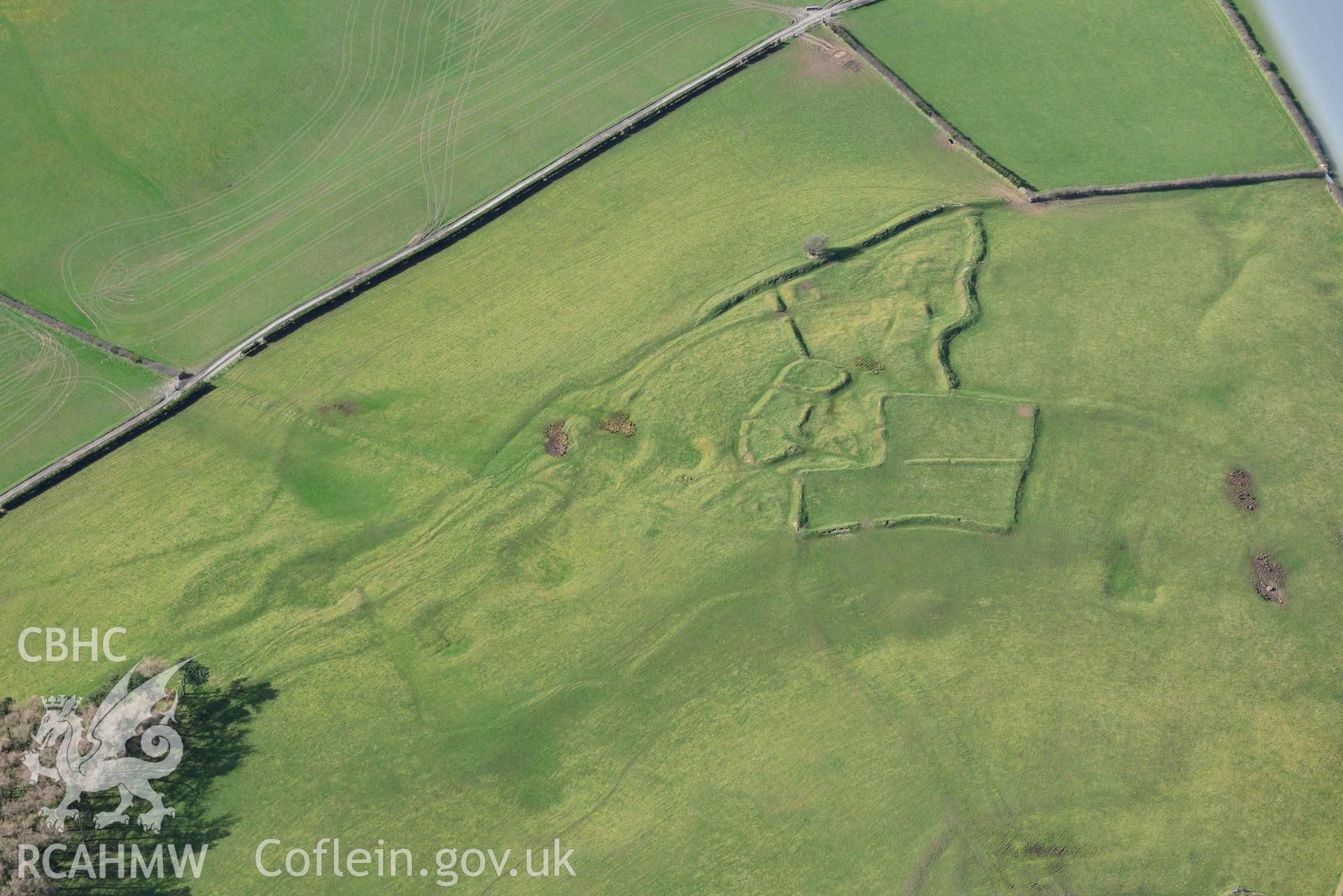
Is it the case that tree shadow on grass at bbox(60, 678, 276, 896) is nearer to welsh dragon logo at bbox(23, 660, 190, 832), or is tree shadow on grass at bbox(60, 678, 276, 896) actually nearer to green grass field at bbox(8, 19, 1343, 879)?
welsh dragon logo at bbox(23, 660, 190, 832)

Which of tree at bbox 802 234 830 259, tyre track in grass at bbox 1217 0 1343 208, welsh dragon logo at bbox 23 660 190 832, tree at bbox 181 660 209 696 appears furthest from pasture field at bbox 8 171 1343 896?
tyre track in grass at bbox 1217 0 1343 208

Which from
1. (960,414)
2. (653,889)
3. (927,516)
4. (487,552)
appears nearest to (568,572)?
(487,552)

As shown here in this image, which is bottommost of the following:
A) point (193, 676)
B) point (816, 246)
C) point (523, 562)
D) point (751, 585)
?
point (193, 676)

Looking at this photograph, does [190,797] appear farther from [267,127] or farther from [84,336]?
[267,127]

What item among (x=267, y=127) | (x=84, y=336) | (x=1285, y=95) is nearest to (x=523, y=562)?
(x=84, y=336)

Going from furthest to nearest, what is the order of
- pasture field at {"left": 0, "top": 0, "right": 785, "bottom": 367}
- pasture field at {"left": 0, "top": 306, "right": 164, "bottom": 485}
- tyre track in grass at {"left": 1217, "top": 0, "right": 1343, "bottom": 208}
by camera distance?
1. tyre track in grass at {"left": 1217, "top": 0, "right": 1343, "bottom": 208}
2. pasture field at {"left": 0, "top": 0, "right": 785, "bottom": 367}
3. pasture field at {"left": 0, "top": 306, "right": 164, "bottom": 485}

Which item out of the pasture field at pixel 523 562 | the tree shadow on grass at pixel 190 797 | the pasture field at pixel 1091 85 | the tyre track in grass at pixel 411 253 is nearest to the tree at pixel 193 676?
the tree shadow on grass at pixel 190 797
